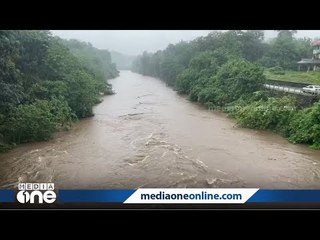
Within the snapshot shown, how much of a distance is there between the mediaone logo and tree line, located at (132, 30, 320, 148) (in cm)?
266

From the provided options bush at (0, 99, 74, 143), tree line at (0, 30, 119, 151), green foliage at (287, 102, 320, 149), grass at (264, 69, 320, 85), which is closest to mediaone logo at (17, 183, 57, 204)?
tree line at (0, 30, 119, 151)

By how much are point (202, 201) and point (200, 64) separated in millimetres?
7273

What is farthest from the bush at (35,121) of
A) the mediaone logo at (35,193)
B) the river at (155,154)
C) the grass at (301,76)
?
the grass at (301,76)

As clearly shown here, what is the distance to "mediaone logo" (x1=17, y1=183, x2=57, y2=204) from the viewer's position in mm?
3611

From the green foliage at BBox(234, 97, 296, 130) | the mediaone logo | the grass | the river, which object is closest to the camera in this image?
the mediaone logo

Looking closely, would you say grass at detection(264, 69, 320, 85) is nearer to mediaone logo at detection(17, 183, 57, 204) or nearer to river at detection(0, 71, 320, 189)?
river at detection(0, 71, 320, 189)

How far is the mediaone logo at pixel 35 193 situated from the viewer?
3.61 metres

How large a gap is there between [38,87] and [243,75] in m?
4.63

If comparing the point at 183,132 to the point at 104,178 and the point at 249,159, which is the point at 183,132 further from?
the point at 104,178

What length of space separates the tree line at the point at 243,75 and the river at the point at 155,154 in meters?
0.36

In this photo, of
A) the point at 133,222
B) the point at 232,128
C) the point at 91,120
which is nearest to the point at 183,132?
the point at 232,128

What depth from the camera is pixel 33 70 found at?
752 centimetres
